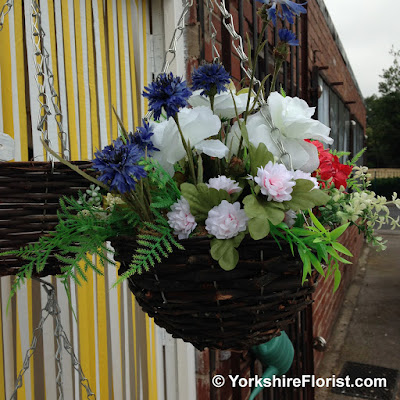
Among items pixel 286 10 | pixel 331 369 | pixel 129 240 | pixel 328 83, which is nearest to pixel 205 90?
pixel 286 10

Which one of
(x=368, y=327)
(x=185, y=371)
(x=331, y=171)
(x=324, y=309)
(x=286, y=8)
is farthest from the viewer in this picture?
(x=368, y=327)

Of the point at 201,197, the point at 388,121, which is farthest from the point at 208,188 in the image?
the point at 388,121

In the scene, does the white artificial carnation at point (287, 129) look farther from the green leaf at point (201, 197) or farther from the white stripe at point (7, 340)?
the white stripe at point (7, 340)

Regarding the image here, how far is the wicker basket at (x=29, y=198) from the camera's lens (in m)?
0.69

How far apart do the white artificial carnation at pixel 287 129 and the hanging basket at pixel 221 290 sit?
165 millimetres

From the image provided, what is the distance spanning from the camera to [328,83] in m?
5.04

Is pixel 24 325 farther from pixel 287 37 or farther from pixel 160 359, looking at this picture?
pixel 287 37

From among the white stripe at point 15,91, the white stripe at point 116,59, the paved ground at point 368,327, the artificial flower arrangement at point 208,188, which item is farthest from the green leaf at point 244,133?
the paved ground at point 368,327

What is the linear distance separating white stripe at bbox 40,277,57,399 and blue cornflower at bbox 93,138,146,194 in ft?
2.97

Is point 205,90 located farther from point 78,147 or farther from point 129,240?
point 78,147

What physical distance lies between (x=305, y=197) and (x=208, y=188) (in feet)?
0.46

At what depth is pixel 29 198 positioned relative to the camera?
71 centimetres

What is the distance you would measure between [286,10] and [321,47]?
4.24 m

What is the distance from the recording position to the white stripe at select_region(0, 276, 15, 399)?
1.20m
